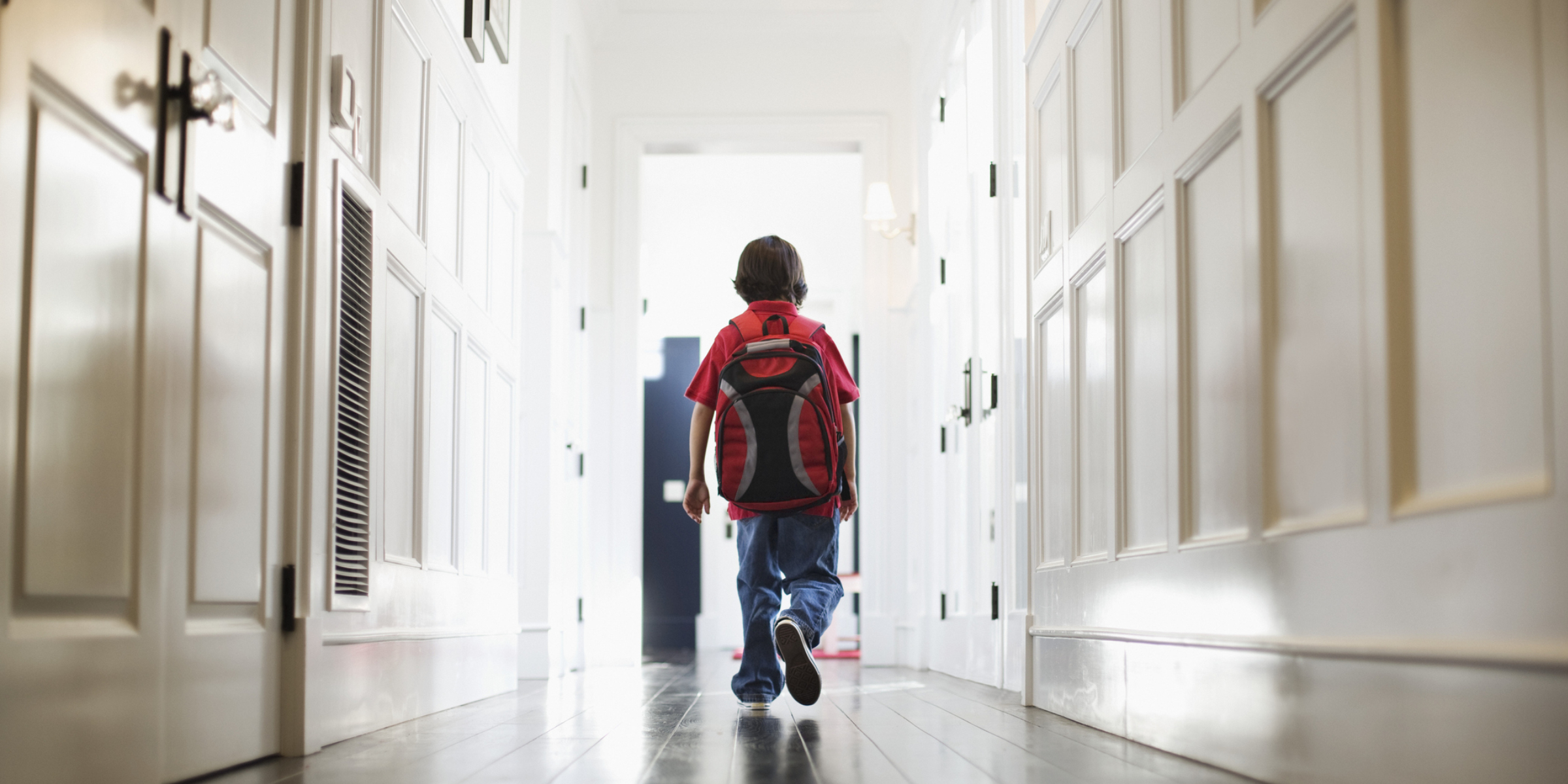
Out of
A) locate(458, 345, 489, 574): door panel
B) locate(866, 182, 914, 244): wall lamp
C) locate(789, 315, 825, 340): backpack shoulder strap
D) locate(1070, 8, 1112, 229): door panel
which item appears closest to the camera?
locate(1070, 8, 1112, 229): door panel

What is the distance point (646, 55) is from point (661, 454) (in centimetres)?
371

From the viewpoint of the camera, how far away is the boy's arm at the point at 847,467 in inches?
97.9

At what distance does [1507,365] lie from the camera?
923mm

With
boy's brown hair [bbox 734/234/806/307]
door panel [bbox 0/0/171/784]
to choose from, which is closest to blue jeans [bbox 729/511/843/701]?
boy's brown hair [bbox 734/234/806/307]

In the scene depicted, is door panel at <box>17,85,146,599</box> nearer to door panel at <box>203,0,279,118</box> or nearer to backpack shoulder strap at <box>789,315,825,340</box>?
door panel at <box>203,0,279,118</box>

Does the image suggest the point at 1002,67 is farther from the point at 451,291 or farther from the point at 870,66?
the point at 870,66

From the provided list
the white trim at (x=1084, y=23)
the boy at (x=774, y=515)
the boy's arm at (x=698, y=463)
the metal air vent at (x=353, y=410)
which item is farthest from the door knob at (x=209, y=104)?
the white trim at (x=1084, y=23)

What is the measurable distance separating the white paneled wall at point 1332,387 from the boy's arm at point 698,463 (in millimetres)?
802

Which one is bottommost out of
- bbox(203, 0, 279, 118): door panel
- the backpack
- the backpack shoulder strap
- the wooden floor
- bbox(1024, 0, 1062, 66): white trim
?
the wooden floor

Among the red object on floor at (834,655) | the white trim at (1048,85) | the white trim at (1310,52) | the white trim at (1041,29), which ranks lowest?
the red object on floor at (834,655)

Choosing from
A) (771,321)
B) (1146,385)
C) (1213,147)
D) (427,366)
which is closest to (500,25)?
(427,366)

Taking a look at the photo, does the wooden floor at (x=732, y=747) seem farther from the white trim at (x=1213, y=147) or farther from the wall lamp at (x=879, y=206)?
the wall lamp at (x=879, y=206)

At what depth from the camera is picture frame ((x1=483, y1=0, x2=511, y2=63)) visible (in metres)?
3.07

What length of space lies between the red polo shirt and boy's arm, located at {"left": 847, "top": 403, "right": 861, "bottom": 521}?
0.06 feet
